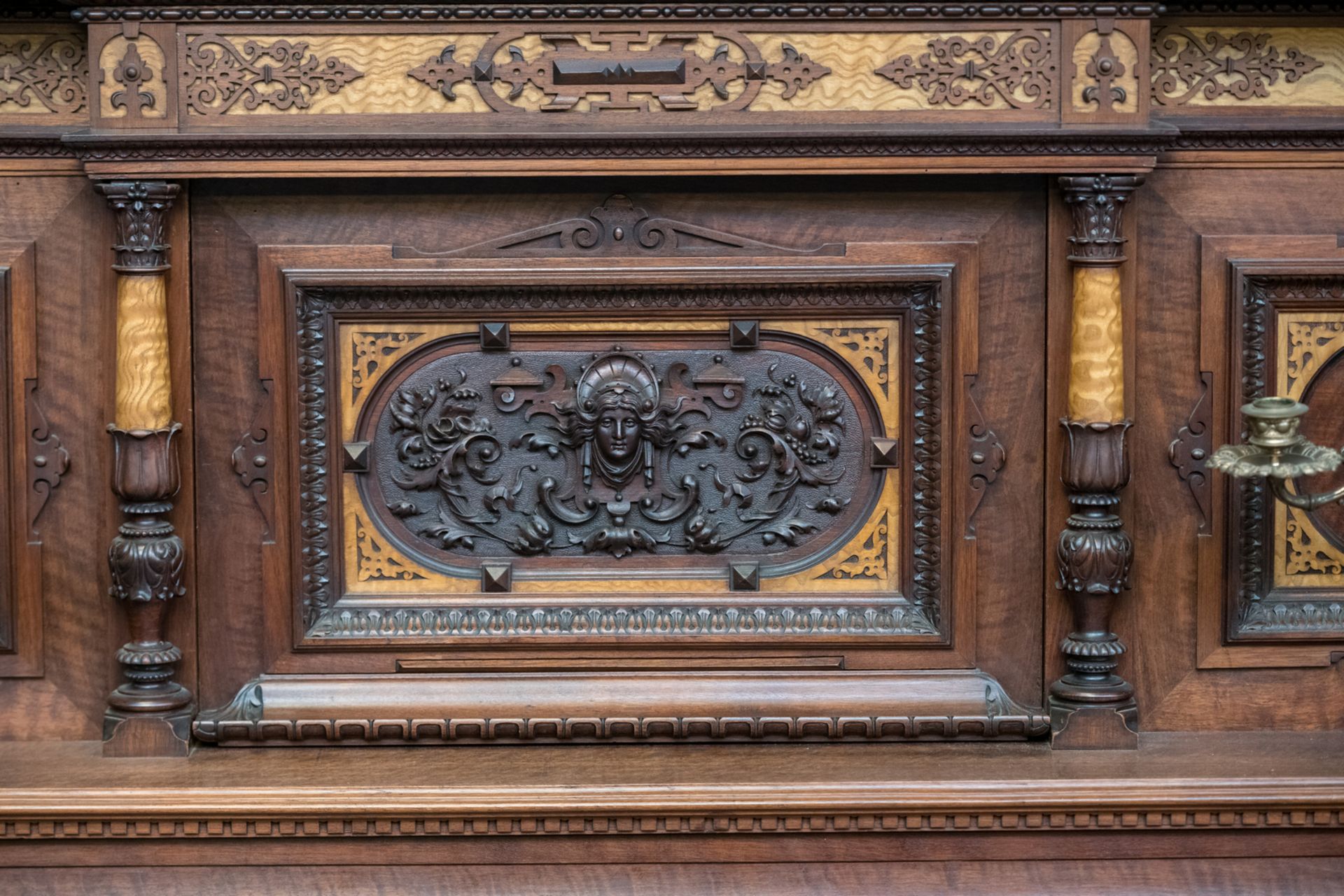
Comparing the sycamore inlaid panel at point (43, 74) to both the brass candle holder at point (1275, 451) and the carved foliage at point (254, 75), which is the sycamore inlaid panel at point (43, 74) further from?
the brass candle holder at point (1275, 451)

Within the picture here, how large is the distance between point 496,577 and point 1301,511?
3.84 feet

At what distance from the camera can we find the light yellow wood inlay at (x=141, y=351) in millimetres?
2250

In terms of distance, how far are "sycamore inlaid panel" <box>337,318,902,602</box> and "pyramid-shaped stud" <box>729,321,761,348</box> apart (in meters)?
0.02

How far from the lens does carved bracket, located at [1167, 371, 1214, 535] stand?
236cm

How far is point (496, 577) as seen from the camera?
2391 millimetres

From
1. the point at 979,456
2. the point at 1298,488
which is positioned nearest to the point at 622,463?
the point at 979,456

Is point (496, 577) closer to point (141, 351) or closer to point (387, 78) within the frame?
point (141, 351)

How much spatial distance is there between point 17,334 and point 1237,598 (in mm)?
Answer: 1789

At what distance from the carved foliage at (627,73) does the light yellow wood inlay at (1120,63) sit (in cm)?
34

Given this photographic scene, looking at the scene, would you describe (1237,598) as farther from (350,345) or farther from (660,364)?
(350,345)

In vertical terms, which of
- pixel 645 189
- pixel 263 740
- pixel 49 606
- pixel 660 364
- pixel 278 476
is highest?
pixel 645 189

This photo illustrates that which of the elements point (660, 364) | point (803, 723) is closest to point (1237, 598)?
point (803, 723)

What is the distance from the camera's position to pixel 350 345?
2.36m

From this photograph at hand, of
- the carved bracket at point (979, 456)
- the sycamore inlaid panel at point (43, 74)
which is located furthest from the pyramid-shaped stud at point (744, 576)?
the sycamore inlaid panel at point (43, 74)
